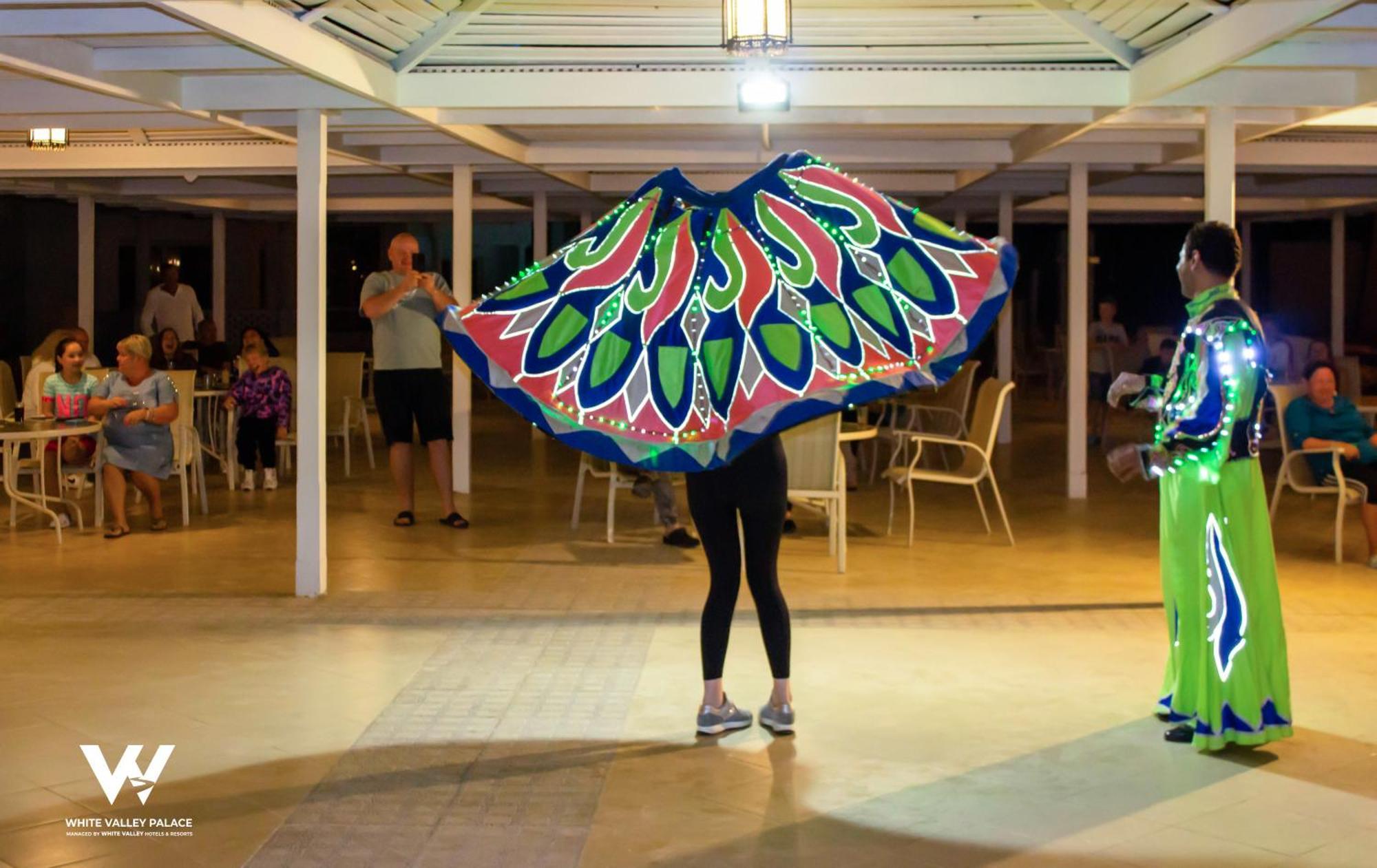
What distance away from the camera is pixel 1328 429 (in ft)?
29.1

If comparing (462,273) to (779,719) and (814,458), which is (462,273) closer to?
(814,458)

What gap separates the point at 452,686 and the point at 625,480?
12.2 ft

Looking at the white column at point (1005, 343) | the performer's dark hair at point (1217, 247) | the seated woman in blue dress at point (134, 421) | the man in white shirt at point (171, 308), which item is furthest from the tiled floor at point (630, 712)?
the man in white shirt at point (171, 308)

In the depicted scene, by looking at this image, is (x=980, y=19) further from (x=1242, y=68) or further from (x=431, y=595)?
(x=431, y=595)

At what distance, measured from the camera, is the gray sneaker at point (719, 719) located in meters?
5.07

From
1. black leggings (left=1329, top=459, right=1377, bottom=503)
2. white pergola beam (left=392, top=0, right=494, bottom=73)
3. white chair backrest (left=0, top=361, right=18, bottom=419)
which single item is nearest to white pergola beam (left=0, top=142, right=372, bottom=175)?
white chair backrest (left=0, top=361, right=18, bottom=419)

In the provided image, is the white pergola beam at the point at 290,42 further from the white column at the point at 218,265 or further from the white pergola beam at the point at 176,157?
the white column at the point at 218,265

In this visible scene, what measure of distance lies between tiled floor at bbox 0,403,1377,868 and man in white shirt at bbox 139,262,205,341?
756cm

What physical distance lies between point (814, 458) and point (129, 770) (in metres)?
4.32

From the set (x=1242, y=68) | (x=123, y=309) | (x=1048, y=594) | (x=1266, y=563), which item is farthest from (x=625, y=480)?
(x=123, y=309)

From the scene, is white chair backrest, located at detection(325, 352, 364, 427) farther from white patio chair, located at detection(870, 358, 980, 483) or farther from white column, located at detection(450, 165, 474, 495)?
white patio chair, located at detection(870, 358, 980, 483)

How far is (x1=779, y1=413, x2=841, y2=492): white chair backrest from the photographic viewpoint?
8094mm

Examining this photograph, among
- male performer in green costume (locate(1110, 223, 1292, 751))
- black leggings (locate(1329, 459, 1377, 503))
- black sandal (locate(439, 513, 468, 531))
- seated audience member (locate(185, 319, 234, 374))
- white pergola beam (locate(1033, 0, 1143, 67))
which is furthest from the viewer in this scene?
seated audience member (locate(185, 319, 234, 374))

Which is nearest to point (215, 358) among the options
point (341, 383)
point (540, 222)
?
point (341, 383)
